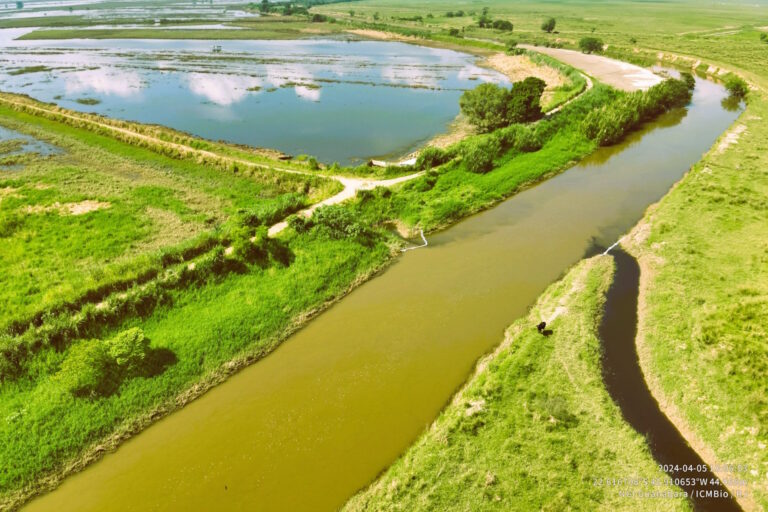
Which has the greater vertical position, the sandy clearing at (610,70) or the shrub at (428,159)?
the sandy clearing at (610,70)

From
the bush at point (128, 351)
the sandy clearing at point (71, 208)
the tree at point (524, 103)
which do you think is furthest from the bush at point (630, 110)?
the sandy clearing at point (71, 208)

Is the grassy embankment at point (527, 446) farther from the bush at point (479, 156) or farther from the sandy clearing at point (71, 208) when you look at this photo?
the sandy clearing at point (71, 208)

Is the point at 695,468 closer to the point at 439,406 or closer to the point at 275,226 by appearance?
the point at 439,406

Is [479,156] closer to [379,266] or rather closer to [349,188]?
[349,188]

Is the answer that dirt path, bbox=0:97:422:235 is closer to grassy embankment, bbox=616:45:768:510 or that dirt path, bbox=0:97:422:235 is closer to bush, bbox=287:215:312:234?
bush, bbox=287:215:312:234

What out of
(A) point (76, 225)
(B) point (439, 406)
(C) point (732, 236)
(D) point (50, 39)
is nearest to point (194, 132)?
(A) point (76, 225)

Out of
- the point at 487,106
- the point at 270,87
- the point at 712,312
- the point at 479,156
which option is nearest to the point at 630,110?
the point at 487,106

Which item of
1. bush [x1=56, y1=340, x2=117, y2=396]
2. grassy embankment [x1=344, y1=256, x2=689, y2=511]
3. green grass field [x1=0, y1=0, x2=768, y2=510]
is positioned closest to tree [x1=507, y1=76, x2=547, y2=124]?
green grass field [x1=0, y1=0, x2=768, y2=510]
